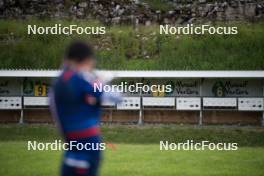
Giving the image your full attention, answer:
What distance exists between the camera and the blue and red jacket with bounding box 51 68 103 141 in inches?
208

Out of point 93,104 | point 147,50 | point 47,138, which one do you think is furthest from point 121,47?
point 93,104

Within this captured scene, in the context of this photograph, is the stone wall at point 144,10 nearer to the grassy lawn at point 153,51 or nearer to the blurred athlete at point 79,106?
the grassy lawn at point 153,51

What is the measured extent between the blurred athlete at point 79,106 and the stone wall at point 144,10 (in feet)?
82.5

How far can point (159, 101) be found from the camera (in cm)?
2533

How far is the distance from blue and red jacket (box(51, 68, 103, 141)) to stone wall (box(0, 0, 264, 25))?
989 inches

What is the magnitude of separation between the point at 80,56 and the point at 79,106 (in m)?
0.45

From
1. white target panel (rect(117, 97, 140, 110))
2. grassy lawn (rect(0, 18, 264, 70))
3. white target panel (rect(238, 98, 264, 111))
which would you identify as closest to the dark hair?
white target panel (rect(117, 97, 140, 110))

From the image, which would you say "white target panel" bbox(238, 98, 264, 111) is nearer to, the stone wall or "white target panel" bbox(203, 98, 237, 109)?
"white target panel" bbox(203, 98, 237, 109)

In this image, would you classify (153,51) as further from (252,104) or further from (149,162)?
(149,162)

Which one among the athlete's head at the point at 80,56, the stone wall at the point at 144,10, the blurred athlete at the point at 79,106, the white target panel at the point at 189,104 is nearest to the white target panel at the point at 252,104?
the white target panel at the point at 189,104

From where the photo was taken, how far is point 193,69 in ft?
89.3

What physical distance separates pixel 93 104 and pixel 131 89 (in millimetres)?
20319

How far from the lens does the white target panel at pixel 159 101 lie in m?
25.3

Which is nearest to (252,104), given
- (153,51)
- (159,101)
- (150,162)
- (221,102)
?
(221,102)
